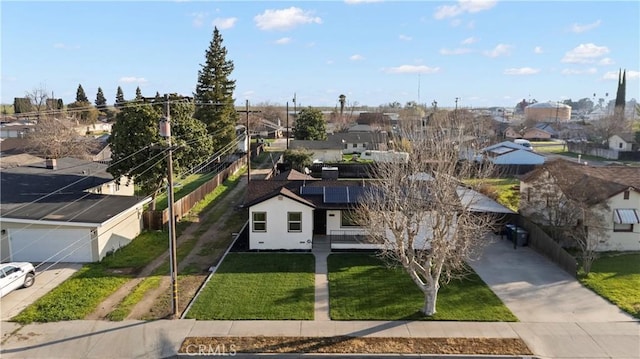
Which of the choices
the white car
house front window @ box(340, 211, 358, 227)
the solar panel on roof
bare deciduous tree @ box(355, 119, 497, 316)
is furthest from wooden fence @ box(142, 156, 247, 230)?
bare deciduous tree @ box(355, 119, 497, 316)

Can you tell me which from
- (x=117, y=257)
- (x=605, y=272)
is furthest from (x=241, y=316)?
(x=605, y=272)

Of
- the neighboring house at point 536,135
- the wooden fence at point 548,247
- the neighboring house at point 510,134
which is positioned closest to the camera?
the wooden fence at point 548,247

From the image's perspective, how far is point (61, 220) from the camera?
23484 millimetres

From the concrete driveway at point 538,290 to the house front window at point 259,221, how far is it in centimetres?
→ 1093

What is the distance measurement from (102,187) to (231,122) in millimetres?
29372

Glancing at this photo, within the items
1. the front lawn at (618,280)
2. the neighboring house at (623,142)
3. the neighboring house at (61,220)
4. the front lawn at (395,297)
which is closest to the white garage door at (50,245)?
the neighboring house at (61,220)

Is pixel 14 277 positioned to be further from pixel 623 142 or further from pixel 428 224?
pixel 623 142

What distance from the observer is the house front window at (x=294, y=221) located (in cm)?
2542


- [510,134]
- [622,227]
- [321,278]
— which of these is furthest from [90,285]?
[510,134]

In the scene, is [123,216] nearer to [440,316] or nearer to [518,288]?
[440,316]

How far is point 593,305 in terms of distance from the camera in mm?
19047

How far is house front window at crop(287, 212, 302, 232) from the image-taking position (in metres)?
25.4

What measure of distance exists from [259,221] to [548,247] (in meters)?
15.5

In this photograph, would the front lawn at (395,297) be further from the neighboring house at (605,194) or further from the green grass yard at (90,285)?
the green grass yard at (90,285)
